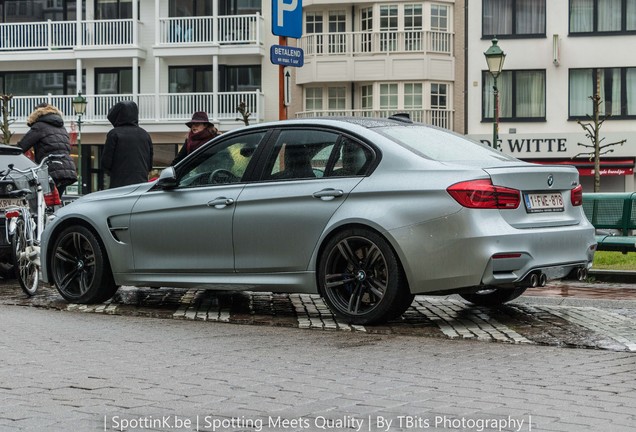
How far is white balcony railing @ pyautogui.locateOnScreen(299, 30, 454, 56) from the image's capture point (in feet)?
160

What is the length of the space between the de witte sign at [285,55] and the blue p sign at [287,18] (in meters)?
0.19

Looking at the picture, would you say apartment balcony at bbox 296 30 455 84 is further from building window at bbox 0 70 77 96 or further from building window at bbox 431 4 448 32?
building window at bbox 0 70 77 96

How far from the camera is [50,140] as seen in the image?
14.5 meters

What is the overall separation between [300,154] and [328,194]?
0.62 m

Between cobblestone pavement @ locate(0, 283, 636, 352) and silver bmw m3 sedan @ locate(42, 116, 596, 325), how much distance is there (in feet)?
0.75

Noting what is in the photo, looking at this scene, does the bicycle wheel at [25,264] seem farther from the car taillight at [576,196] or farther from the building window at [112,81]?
the building window at [112,81]

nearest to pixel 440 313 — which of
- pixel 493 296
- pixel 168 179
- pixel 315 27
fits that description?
pixel 493 296

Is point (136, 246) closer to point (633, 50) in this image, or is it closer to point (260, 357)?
point (260, 357)

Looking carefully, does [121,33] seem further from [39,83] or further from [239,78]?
[239,78]

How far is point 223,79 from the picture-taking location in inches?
2030

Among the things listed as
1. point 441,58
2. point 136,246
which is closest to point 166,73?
point 441,58

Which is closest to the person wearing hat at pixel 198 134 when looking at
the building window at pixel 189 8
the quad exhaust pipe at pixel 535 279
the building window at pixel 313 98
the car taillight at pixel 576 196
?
the car taillight at pixel 576 196

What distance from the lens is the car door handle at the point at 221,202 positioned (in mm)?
9352

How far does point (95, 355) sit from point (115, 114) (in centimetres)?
635
